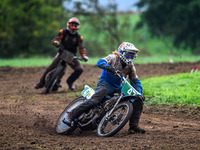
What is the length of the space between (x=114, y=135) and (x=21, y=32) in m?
37.2

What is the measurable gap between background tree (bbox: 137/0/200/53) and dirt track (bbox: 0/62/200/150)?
26.3 m

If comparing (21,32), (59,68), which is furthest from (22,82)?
(21,32)

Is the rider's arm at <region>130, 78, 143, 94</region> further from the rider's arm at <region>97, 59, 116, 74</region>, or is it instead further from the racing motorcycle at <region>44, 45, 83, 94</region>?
the racing motorcycle at <region>44, 45, 83, 94</region>

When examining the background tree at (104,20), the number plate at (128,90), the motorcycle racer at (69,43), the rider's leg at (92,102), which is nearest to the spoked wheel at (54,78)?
the motorcycle racer at (69,43)

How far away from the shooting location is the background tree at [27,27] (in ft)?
137

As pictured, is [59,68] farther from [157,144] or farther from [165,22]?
[165,22]

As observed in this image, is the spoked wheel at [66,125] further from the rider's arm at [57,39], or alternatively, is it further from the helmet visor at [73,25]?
the helmet visor at [73,25]

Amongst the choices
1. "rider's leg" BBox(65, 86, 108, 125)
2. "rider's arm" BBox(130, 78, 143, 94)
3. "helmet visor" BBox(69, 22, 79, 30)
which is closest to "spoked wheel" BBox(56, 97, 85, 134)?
"rider's leg" BBox(65, 86, 108, 125)

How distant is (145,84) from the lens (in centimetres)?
1407

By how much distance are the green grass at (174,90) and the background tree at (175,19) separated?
23947 millimetres

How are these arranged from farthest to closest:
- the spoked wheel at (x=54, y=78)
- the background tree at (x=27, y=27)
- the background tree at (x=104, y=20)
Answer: the background tree at (x=27, y=27) < the background tree at (x=104, y=20) < the spoked wheel at (x=54, y=78)

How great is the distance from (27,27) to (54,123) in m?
35.7

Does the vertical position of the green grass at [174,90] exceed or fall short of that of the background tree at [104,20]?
it falls short

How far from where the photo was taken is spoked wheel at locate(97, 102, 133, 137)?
7.12 metres
